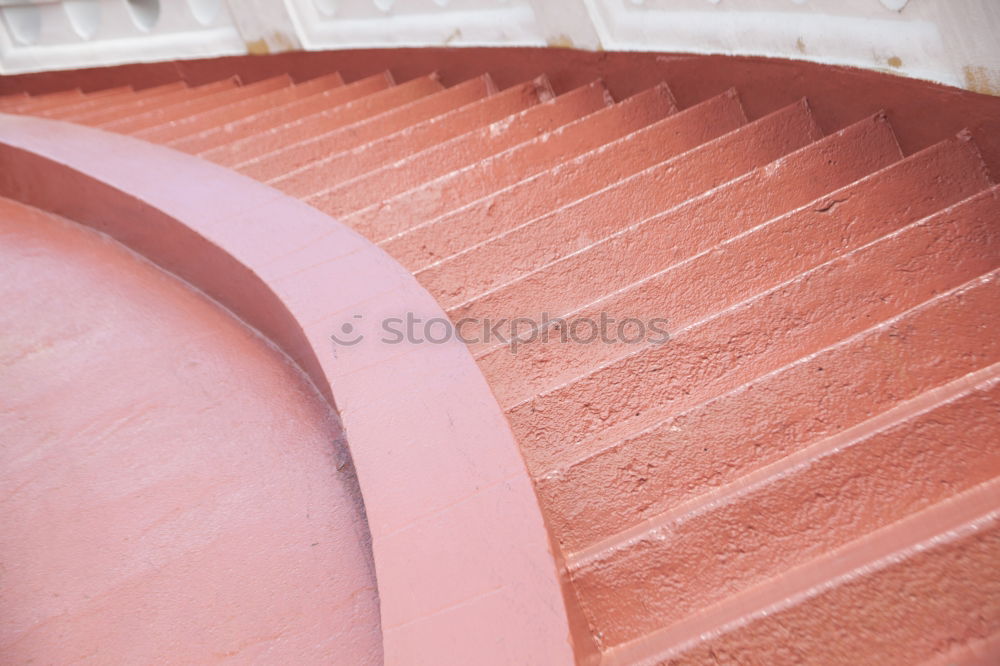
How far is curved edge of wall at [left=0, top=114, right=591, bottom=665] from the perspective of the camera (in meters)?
1.23

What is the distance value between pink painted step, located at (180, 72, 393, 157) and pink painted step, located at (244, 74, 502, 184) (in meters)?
0.32

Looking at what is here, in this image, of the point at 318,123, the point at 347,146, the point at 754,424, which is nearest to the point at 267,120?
the point at 318,123

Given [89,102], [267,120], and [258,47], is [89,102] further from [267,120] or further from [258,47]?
[267,120]

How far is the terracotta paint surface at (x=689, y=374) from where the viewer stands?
123 cm

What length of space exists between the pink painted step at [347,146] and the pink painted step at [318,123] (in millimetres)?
118

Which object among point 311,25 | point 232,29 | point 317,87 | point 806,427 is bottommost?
point 806,427

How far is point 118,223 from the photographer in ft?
8.57

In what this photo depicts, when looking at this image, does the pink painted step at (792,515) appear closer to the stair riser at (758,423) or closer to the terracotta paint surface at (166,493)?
the stair riser at (758,423)

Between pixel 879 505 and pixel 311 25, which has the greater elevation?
pixel 311 25

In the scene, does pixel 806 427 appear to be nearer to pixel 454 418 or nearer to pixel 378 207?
pixel 454 418

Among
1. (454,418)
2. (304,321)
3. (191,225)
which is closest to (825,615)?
(454,418)

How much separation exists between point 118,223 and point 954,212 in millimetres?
2491

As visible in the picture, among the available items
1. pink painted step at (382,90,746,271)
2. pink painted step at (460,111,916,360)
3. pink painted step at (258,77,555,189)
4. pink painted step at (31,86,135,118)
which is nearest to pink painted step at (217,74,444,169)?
pink painted step at (258,77,555,189)

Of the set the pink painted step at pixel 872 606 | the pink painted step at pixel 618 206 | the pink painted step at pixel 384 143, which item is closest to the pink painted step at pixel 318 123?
the pink painted step at pixel 384 143
